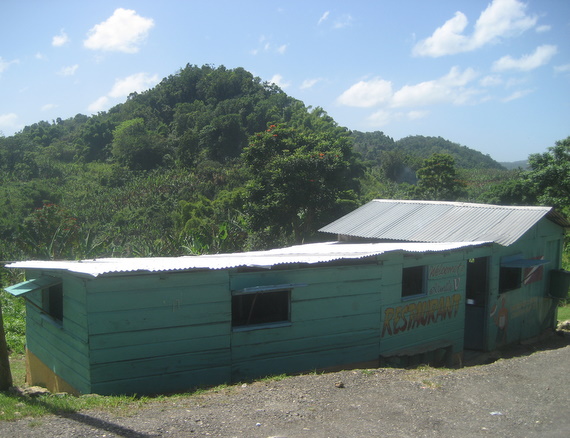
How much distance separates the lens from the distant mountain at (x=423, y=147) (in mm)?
101312

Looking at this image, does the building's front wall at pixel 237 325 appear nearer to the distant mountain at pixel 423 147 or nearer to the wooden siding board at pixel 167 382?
the wooden siding board at pixel 167 382

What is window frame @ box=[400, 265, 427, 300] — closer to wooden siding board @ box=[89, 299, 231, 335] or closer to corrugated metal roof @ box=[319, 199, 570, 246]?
corrugated metal roof @ box=[319, 199, 570, 246]

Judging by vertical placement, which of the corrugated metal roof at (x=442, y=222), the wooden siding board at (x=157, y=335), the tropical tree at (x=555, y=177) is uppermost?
the tropical tree at (x=555, y=177)

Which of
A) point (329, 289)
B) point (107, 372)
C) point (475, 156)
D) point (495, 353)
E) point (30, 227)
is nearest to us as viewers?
point (107, 372)

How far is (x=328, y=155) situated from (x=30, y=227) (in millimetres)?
17539

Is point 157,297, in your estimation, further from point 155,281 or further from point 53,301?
point 53,301


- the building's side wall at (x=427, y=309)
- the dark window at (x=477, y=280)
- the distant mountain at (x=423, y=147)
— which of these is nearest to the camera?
the building's side wall at (x=427, y=309)

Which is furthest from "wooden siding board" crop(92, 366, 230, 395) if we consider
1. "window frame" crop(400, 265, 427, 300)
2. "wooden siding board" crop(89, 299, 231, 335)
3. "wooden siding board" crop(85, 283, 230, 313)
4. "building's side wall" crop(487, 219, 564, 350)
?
"building's side wall" crop(487, 219, 564, 350)

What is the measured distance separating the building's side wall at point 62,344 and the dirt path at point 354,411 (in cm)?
159

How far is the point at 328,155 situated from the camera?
21375mm

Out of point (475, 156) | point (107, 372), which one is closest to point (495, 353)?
point (107, 372)

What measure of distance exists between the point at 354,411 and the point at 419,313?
4515 millimetres

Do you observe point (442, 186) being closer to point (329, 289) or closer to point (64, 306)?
point (329, 289)

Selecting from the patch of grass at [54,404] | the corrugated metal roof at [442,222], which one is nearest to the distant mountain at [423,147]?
the corrugated metal roof at [442,222]
